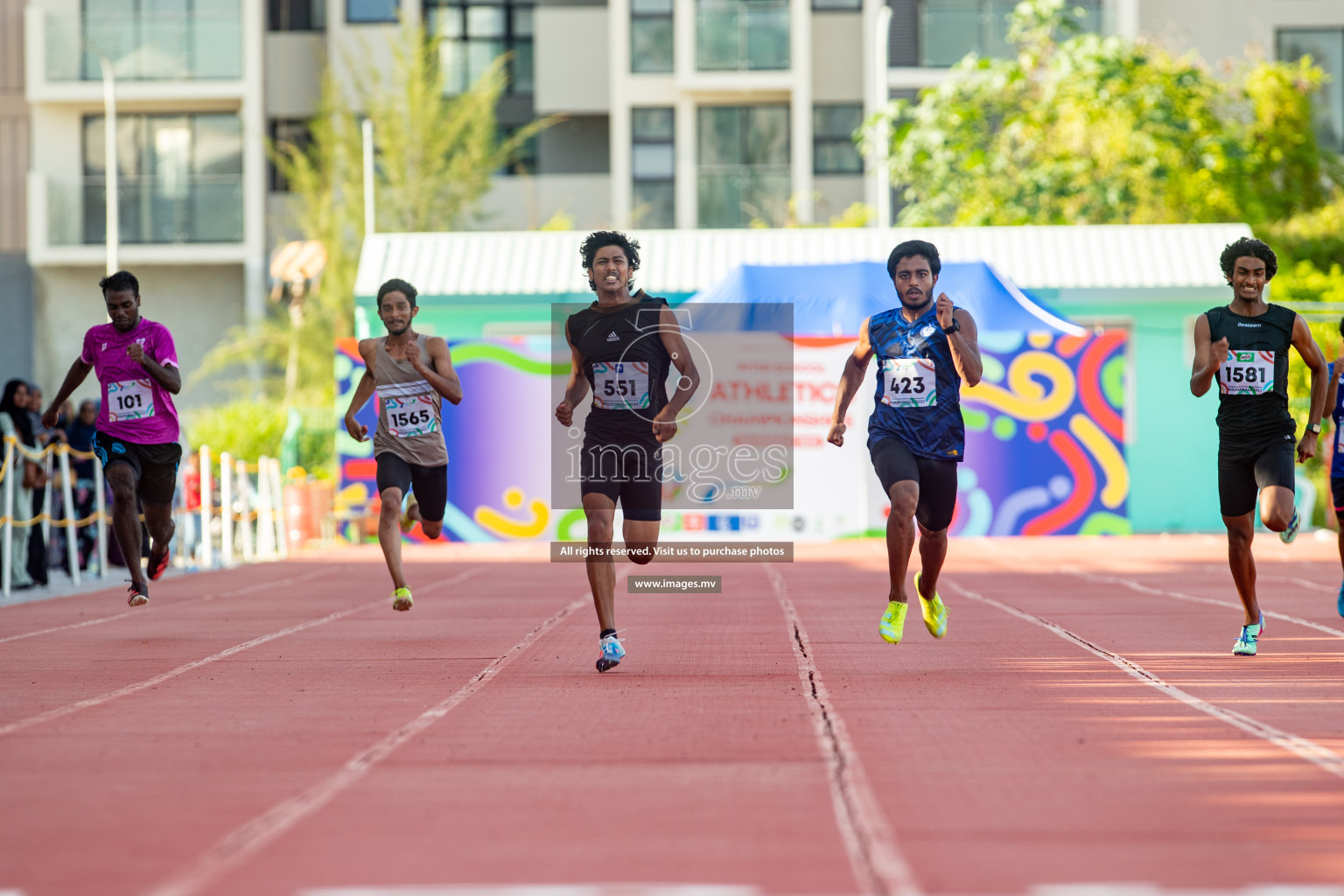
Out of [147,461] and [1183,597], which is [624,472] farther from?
[1183,597]

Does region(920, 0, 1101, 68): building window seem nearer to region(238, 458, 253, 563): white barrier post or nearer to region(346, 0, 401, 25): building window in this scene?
region(346, 0, 401, 25): building window

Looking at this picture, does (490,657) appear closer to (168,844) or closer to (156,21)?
(168,844)

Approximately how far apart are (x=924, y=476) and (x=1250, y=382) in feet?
5.61

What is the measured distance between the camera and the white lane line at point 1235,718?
575cm

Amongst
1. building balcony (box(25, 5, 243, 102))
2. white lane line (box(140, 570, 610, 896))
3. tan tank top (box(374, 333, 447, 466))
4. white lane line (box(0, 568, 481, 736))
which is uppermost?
building balcony (box(25, 5, 243, 102))

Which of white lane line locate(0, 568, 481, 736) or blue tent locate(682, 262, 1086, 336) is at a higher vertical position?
blue tent locate(682, 262, 1086, 336)

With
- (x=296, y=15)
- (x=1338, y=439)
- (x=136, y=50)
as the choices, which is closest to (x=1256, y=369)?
(x=1338, y=439)

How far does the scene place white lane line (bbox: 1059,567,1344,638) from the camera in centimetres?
1044

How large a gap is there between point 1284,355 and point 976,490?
14.2 meters

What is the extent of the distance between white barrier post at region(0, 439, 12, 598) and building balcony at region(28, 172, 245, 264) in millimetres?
22216

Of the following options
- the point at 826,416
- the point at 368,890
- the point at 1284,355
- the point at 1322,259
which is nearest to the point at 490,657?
the point at 1284,355

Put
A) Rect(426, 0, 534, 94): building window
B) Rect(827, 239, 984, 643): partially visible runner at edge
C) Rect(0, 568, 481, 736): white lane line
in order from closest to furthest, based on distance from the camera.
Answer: Rect(0, 568, 481, 736): white lane line < Rect(827, 239, 984, 643): partially visible runner at edge < Rect(426, 0, 534, 94): building window

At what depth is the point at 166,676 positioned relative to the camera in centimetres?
854

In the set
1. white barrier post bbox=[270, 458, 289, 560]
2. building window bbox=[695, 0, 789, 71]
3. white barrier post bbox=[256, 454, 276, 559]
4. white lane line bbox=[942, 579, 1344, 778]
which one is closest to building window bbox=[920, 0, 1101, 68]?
building window bbox=[695, 0, 789, 71]
